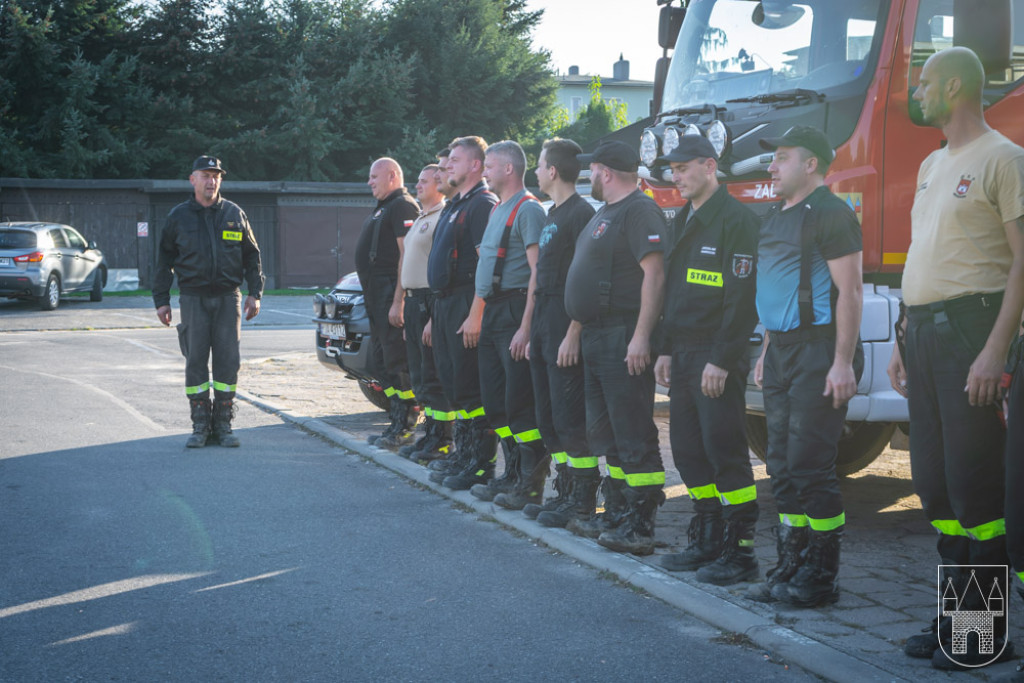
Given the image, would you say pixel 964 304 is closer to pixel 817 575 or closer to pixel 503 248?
pixel 817 575

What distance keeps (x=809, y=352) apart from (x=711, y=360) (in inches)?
21.0

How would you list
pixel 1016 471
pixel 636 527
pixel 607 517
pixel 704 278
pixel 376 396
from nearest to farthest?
pixel 1016 471 → pixel 704 278 → pixel 636 527 → pixel 607 517 → pixel 376 396

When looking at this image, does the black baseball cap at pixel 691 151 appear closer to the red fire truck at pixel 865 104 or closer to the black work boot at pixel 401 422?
the red fire truck at pixel 865 104

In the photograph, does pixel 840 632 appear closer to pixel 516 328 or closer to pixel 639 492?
pixel 639 492

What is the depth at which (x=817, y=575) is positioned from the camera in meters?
4.79

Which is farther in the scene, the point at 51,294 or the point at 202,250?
the point at 51,294

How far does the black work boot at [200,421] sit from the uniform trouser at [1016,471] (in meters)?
6.60

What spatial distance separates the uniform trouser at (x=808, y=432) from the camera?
476 centimetres

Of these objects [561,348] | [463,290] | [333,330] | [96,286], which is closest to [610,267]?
[561,348]

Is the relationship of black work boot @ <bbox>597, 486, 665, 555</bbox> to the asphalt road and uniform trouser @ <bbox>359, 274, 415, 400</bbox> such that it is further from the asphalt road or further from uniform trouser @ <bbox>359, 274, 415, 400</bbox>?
uniform trouser @ <bbox>359, 274, 415, 400</bbox>

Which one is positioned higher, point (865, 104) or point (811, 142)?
point (865, 104)

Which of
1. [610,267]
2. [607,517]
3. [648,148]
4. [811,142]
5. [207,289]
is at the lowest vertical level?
[607,517]

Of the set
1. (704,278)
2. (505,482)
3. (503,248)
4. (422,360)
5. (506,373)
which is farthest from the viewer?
(422,360)

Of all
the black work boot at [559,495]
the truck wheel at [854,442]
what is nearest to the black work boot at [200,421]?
the black work boot at [559,495]
